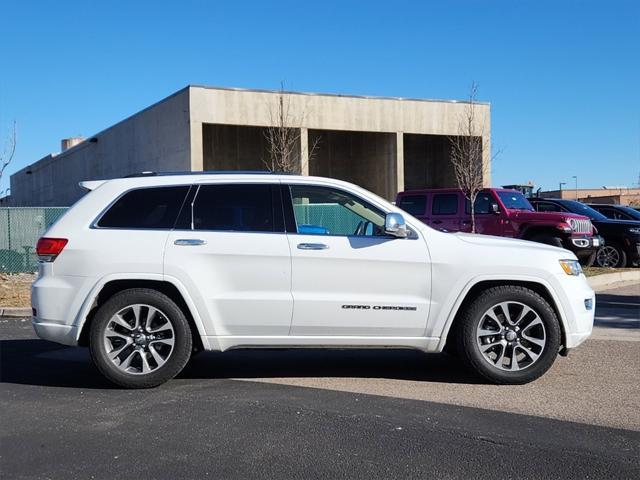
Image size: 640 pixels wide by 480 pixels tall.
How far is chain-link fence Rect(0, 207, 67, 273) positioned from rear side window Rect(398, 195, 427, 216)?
862 cm

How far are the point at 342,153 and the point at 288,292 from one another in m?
38.9

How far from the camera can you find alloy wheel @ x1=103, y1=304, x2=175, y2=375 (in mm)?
5934

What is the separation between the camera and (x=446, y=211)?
16.6 m

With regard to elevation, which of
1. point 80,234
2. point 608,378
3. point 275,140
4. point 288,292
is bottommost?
point 608,378

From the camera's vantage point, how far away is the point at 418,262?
5996 millimetres

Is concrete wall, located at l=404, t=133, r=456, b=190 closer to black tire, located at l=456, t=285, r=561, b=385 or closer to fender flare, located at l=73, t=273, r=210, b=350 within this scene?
black tire, located at l=456, t=285, r=561, b=385

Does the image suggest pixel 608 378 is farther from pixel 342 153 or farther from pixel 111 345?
pixel 342 153

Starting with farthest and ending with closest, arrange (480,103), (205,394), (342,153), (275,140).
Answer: (342,153)
(480,103)
(275,140)
(205,394)

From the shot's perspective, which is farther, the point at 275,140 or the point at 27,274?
the point at 275,140

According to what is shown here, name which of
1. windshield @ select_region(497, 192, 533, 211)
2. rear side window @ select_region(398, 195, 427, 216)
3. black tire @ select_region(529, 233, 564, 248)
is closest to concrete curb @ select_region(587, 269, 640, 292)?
black tire @ select_region(529, 233, 564, 248)

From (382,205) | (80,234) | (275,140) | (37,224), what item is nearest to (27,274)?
A: (37,224)

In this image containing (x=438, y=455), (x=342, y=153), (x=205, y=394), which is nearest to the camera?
(x=438, y=455)

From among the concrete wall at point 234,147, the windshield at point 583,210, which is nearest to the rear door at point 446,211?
the windshield at point 583,210

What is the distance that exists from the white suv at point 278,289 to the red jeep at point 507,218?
891 cm
